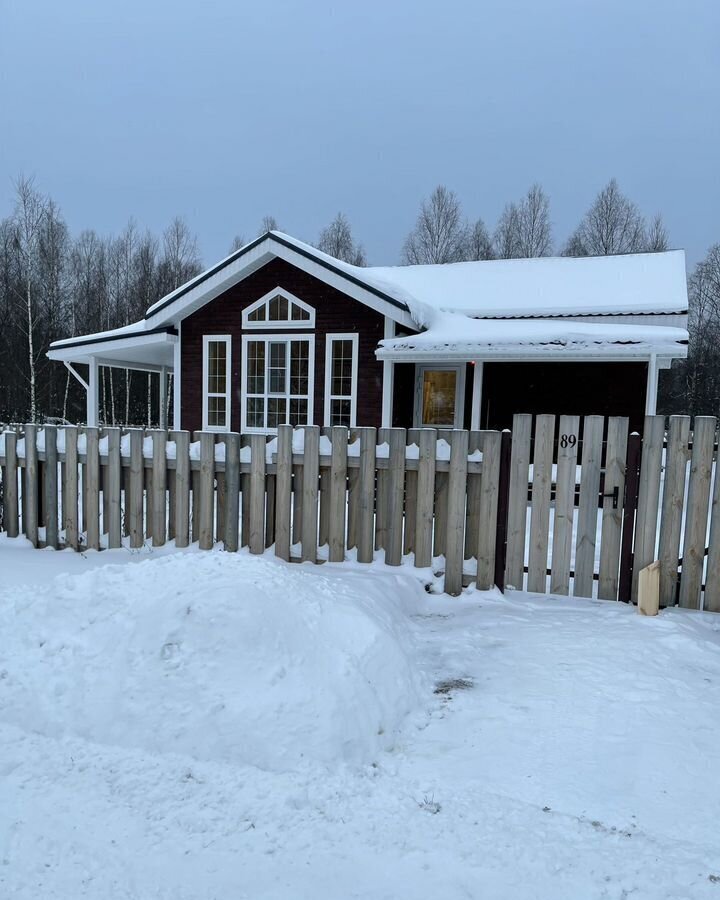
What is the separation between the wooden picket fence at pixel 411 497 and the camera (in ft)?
16.5

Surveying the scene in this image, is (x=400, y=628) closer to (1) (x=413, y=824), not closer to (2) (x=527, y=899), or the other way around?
(1) (x=413, y=824)

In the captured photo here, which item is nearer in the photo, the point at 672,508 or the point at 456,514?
the point at 672,508

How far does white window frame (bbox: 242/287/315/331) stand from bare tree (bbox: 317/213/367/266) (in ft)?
122

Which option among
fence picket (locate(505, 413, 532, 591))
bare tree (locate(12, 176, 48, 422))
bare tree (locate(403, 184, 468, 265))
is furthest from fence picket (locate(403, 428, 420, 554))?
bare tree (locate(403, 184, 468, 265))

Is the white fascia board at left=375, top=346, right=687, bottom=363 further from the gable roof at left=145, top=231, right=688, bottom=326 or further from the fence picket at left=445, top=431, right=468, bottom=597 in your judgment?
the fence picket at left=445, top=431, right=468, bottom=597

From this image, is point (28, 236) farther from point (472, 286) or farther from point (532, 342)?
point (532, 342)

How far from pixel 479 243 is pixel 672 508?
151 ft

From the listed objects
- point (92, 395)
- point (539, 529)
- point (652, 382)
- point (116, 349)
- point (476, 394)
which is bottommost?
point (539, 529)

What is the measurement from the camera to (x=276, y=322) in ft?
48.9

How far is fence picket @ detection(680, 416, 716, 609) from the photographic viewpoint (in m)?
4.92

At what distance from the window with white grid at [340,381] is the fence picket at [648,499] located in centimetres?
961

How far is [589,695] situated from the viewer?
11.8ft

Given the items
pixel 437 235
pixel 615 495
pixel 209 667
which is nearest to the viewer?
pixel 209 667

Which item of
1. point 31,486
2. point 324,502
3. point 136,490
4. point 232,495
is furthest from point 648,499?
point 31,486
